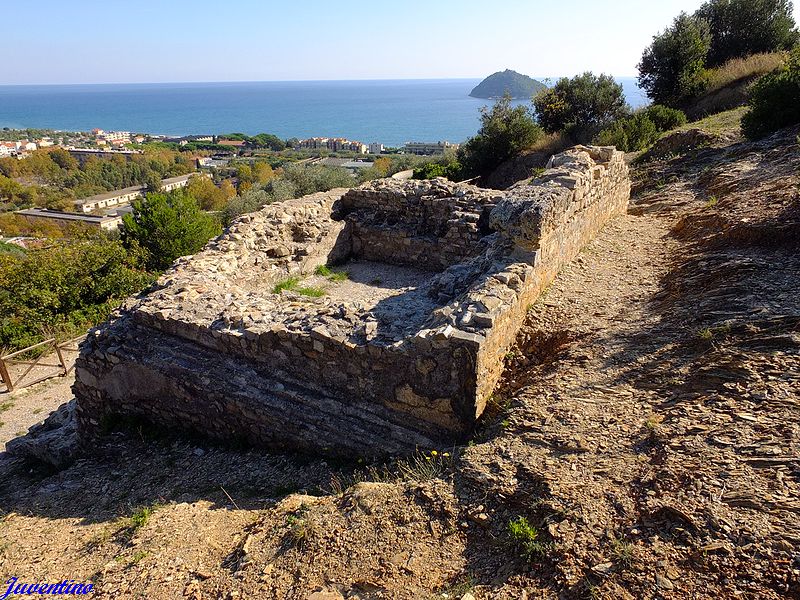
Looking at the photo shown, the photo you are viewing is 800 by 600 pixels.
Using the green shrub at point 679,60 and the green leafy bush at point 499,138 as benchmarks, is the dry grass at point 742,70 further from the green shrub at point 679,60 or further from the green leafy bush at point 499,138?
the green leafy bush at point 499,138

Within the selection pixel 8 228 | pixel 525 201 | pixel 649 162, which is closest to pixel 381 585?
pixel 525 201

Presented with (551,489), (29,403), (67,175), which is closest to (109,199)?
(67,175)

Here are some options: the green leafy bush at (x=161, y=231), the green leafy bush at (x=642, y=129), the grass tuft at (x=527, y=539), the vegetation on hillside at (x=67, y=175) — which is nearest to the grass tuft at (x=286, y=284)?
the grass tuft at (x=527, y=539)

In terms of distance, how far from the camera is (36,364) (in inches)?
487

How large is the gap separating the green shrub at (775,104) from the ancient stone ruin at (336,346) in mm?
6041

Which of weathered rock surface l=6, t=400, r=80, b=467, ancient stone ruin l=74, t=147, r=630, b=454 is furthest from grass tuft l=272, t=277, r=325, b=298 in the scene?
weathered rock surface l=6, t=400, r=80, b=467

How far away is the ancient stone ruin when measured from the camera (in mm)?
5594

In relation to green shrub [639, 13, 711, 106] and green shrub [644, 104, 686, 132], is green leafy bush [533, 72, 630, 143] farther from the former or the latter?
green shrub [644, 104, 686, 132]

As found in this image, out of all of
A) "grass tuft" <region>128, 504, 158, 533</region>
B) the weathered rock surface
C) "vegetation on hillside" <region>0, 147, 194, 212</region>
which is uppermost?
"grass tuft" <region>128, 504, 158, 533</region>

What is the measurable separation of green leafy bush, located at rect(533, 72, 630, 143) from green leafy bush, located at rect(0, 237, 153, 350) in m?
20.3

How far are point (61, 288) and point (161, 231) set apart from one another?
17.7 ft

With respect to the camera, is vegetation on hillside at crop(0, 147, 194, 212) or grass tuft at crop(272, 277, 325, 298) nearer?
grass tuft at crop(272, 277, 325, 298)

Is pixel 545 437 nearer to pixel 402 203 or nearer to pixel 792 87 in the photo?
pixel 402 203

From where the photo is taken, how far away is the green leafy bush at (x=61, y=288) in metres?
14.7
